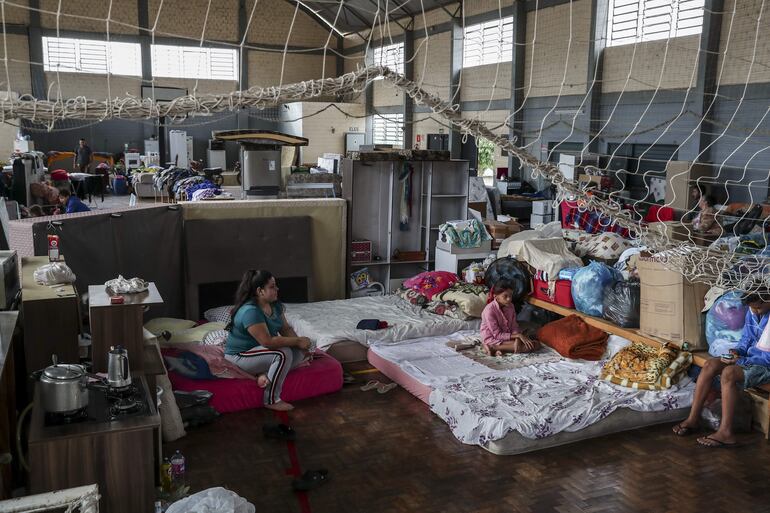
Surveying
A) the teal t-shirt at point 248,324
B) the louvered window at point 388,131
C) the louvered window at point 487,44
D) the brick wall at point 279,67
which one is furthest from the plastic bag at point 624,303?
the brick wall at point 279,67

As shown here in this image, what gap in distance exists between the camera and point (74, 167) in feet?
60.5

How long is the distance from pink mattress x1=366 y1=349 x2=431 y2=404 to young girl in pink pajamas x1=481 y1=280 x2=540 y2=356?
0.80 metres

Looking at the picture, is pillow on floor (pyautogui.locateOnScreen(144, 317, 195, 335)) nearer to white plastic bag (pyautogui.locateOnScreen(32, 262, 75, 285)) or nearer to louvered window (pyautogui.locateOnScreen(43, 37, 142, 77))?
white plastic bag (pyautogui.locateOnScreen(32, 262, 75, 285))

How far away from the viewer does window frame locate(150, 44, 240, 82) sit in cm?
2034

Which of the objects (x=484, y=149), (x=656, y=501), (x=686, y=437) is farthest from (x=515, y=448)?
(x=484, y=149)

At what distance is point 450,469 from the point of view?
394 centimetres

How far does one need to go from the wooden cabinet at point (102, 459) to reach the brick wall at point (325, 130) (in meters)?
18.0

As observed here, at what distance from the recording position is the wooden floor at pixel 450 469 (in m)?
3.59

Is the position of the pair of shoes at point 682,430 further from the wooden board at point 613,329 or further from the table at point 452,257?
the table at point 452,257

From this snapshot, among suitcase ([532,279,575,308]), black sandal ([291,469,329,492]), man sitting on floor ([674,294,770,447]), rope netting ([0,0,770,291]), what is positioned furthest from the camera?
suitcase ([532,279,575,308])

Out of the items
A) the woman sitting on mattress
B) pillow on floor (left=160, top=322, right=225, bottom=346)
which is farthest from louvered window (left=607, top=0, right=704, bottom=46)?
the woman sitting on mattress

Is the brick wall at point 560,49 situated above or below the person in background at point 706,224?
above

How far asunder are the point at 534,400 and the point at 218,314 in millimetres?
3106

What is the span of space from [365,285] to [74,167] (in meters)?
13.8
